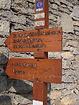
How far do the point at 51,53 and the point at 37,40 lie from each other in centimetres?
162

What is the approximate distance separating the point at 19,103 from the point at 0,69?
60cm

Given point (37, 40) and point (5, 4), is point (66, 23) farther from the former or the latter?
point (37, 40)

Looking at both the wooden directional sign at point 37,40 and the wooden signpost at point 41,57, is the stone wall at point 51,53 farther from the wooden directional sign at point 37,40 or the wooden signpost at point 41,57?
the wooden signpost at point 41,57

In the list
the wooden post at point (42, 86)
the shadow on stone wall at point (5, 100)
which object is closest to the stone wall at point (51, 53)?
the shadow on stone wall at point (5, 100)

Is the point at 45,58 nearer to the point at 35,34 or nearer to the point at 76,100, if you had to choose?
the point at 35,34

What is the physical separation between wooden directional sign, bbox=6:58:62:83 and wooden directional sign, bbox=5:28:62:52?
0.13m

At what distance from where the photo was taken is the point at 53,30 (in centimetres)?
311

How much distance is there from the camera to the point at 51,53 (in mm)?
4836

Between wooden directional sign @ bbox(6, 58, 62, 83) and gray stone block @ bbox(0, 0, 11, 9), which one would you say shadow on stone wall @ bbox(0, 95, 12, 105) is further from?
gray stone block @ bbox(0, 0, 11, 9)

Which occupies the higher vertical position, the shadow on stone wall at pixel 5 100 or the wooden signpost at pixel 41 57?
the wooden signpost at pixel 41 57

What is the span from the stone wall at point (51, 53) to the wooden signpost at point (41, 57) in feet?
2.08

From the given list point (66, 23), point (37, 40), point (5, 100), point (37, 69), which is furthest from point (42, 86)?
point (66, 23)

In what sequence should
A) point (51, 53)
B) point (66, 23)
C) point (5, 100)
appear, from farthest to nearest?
point (66, 23), point (51, 53), point (5, 100)

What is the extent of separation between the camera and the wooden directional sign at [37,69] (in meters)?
3.07
